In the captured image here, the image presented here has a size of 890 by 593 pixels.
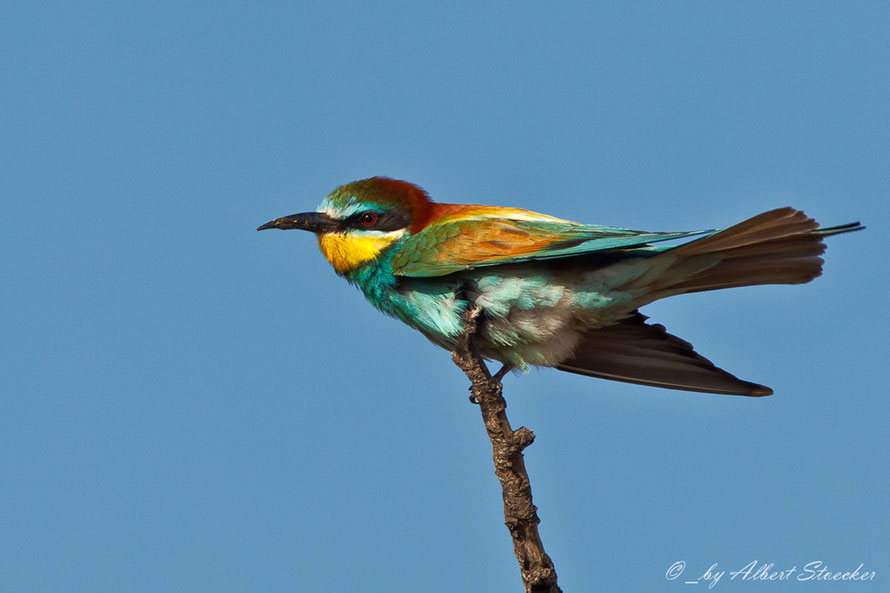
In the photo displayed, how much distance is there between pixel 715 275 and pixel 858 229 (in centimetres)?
71

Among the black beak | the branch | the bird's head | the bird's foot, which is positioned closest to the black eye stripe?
the bird's head

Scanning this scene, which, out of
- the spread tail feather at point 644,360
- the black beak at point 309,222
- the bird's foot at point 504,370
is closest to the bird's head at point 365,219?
the black beak at point 309,222

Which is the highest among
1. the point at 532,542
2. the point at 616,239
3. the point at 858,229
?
the point at 616,239

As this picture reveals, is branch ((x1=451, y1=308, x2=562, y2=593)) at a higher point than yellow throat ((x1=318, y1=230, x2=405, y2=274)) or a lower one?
lower

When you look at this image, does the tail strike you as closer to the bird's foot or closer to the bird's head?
the bird's foot

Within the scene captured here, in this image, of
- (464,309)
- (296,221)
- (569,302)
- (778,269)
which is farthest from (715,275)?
(296,221)

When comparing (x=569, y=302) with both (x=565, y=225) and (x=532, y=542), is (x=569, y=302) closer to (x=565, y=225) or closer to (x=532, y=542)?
(x=565, y=225)

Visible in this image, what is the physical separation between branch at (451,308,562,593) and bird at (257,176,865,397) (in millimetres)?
431

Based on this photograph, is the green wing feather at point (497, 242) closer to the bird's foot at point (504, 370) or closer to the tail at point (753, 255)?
the tail at point (753, 255)

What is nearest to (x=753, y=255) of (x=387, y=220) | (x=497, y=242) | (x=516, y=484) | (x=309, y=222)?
(x=497, y=242)

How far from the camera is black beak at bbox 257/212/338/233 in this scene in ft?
15.2

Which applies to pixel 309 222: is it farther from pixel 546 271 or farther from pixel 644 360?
pixel 644 360

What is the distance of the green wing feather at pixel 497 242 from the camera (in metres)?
3.98

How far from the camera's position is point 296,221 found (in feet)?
15.4
